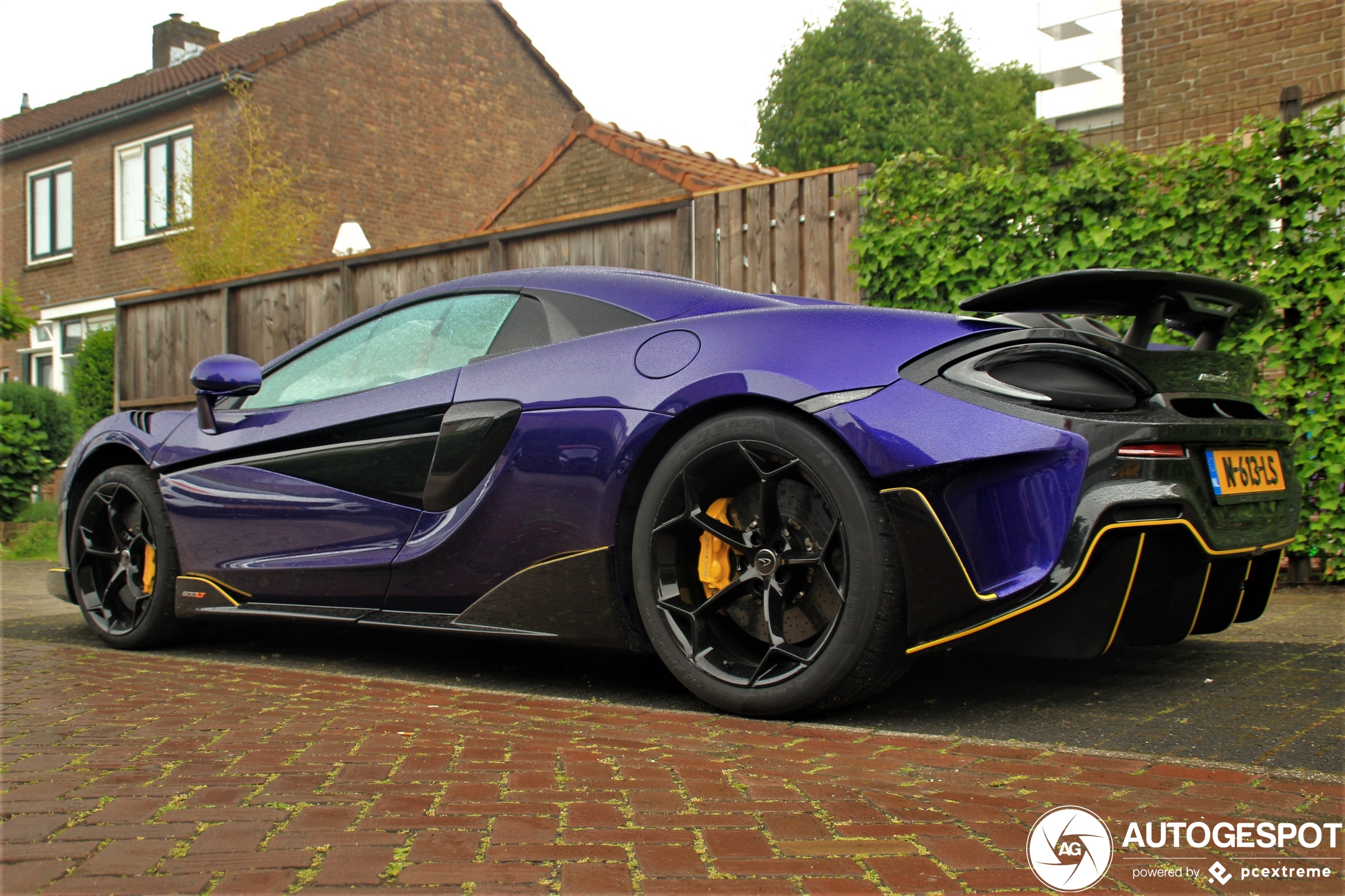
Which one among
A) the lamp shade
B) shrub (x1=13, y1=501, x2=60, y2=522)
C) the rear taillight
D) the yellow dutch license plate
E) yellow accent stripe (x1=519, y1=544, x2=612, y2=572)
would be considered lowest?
shrub (x1=13, y1=501, x2=60, y2=522)

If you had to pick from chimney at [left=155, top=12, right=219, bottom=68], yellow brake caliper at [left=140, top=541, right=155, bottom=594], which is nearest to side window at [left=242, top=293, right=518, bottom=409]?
yellow brake caliper at [left=140, top=541, right=155, bottom=594]

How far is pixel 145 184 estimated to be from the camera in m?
21.1

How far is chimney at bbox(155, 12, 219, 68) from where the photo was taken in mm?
25531

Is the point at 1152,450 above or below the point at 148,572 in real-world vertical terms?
above

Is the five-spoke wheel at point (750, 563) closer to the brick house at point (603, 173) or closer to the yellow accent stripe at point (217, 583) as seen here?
the yellow accent stripe at point (217, 583)

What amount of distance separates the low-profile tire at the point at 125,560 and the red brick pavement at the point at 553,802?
1347mm

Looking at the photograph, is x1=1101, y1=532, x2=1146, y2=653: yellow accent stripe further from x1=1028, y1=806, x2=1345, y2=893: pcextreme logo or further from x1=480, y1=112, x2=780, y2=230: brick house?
x1=480, y1=112, x2=780, y2=230: brick house

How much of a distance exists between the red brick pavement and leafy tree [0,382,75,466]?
987 cm

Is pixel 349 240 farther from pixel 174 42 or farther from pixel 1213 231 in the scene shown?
pixel 174 42

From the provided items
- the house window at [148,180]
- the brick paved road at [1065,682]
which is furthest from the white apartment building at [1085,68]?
the brick paved road at [1065,682]

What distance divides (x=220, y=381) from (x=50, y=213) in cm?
2298

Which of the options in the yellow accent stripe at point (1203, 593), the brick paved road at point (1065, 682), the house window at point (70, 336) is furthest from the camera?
the house window at point (70, 336)

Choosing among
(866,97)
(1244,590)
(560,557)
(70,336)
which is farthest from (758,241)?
(866,97)

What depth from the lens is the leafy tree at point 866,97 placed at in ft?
122
